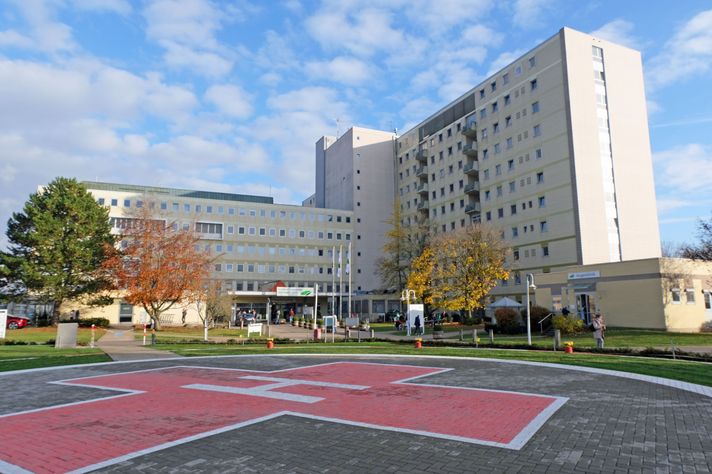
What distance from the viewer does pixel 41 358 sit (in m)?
18.9

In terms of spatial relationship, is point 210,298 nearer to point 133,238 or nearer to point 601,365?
point 133,238

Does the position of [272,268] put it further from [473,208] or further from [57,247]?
[57,247]

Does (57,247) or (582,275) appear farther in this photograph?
(57,247)

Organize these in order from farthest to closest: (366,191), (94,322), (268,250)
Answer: (366,191) < (268,250) < (94,322)

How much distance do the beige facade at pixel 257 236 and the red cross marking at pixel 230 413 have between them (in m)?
61.0

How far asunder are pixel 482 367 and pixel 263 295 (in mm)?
62814

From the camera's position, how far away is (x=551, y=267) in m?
52.2

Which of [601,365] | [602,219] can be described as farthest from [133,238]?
[602,219]

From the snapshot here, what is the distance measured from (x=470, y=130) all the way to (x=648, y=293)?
39260 millimetres

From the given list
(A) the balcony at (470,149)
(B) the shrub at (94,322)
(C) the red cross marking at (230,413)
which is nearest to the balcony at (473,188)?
(A) the balcony at (470,149)

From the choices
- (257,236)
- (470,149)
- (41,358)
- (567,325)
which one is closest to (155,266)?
(41,358)

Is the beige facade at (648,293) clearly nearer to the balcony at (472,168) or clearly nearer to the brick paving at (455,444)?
the brick paving at (455,444)

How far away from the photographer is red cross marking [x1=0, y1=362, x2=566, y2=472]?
6.69 metres

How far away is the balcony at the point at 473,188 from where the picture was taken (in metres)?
65.1
